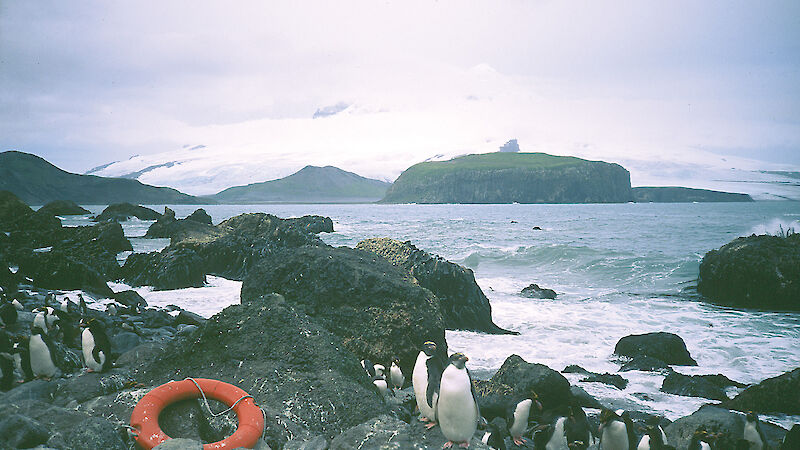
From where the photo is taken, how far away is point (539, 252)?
28.5 m

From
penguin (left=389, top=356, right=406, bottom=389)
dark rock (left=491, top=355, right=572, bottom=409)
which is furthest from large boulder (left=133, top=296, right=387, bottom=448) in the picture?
dark rock (left=491, top=355, right=572, bottom=409)

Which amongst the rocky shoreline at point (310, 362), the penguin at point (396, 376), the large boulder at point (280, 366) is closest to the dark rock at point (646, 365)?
the rocky shoreline at point (310, 362)

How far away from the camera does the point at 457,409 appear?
448 cm

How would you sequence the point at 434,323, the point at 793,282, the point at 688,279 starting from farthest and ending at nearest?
the point at 688,279
the point at 793,282
the point at 434,323

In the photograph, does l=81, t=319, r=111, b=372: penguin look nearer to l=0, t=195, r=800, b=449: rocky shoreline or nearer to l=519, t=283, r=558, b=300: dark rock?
l=0, t=195, r=800, b=449: rocky shoreline

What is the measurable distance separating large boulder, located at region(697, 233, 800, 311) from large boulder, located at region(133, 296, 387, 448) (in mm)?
15279

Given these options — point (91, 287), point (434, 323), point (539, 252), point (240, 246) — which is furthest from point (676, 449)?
point (539, 252)

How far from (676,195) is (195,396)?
216m

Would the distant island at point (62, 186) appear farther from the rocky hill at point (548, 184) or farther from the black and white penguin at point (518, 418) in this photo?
the rocky hill at point (548, 184)

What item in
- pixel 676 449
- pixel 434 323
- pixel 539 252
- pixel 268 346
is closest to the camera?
pixel 268 346

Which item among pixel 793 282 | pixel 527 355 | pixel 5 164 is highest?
pixel 5 164

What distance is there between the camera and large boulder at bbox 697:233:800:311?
1515 cm

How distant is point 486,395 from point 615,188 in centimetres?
19332

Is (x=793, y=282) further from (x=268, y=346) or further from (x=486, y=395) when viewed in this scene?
(x=268, y=346)
